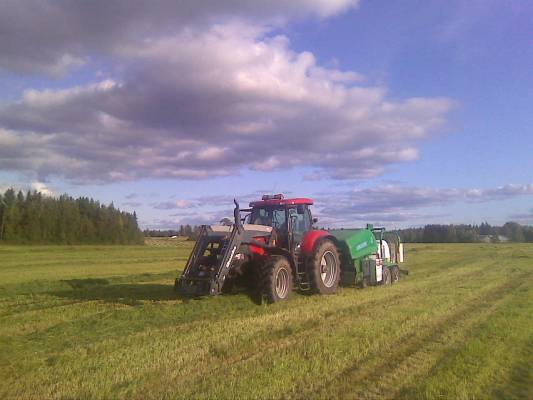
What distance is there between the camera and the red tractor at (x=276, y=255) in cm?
1016

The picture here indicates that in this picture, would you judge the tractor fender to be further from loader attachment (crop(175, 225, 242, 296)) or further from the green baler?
loader attachment (crop(175, 225, 242, 296))

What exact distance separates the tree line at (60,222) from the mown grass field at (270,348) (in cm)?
6910

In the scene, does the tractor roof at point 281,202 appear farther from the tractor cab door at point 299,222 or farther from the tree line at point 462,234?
the tree line at point 462,234

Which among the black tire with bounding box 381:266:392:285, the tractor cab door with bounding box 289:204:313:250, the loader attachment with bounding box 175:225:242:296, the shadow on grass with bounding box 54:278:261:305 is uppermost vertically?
the tractor cab door with bounding box 289:204:313:250

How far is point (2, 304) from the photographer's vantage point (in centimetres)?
1132

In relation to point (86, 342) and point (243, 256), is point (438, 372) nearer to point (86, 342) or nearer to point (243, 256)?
point (86, 342)

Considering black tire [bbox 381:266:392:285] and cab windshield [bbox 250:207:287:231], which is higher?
cab windshield [bbox 250:207:287:231]

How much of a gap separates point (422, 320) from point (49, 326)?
6392 millimetres

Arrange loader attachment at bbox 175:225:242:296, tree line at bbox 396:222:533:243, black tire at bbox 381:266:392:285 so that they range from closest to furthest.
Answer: loader attachment at bbox 175:225:242:296 < black tire at bbox 381:266:392:285 < tree line at bbox 396:222:533:243

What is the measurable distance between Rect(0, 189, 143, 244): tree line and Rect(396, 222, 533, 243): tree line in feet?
161

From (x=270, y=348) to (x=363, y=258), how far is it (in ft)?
27.6

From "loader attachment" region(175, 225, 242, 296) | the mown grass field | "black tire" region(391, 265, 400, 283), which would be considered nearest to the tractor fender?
the mown grass field

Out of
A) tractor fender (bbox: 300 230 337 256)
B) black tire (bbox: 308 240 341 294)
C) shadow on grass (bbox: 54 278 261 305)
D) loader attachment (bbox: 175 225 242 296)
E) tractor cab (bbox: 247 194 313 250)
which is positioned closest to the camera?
loader attachment (bbox: 175 225 242 296)

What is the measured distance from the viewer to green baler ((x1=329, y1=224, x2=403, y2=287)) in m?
13.9
